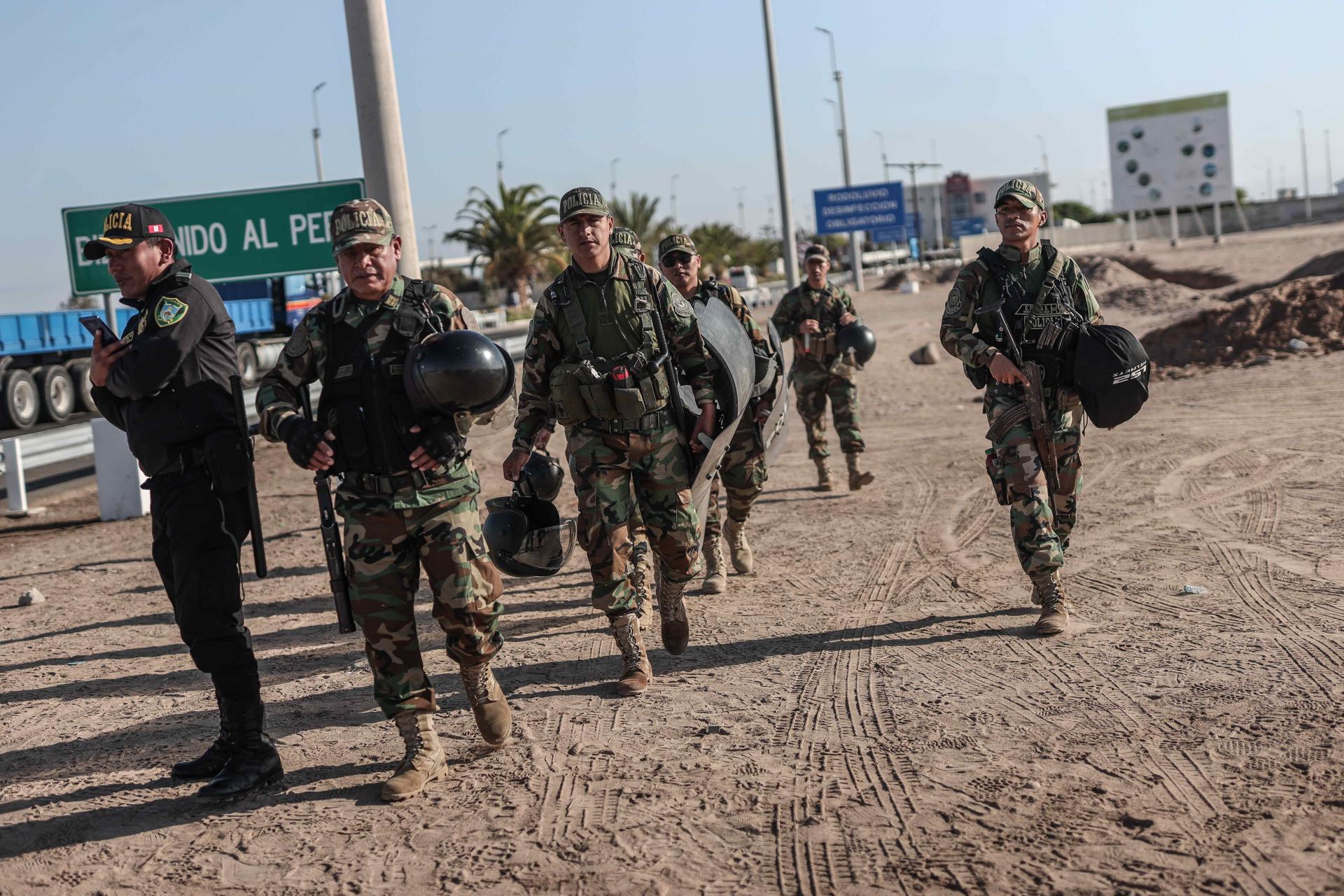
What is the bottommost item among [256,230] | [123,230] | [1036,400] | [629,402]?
[1036,400]

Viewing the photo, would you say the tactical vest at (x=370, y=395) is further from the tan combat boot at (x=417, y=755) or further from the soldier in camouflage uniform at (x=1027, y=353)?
the soldier in camouflage uniform at (x=1027, y=353)

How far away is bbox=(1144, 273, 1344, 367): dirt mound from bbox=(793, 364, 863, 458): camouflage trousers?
843cm

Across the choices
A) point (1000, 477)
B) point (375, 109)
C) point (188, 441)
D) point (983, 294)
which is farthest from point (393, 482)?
point (375, 109)

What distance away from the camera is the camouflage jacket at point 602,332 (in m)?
5.48

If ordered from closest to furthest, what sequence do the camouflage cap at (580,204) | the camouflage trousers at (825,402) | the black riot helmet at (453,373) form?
the black riot helmet at (453,373), the camouflage cap at (580,204), the camouflage trousers at (825,402)

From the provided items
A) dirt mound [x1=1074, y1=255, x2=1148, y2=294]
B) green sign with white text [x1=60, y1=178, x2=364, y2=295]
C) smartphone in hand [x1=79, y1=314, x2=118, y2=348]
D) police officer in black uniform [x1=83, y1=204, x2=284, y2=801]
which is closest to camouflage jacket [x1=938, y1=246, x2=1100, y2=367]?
police officer in black uniform [x1=83, y1=204, x2=284, y2=801]

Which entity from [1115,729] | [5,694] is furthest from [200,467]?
[1115,729]

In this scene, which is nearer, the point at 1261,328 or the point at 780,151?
the point at 1261,328

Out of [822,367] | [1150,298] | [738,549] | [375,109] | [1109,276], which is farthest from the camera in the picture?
[1109,276]

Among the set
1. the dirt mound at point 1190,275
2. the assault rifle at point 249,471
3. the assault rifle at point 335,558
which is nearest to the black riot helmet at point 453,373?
the assault rifle at point 335,558

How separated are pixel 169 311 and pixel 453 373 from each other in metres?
1.12

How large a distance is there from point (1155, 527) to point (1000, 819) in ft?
16.0

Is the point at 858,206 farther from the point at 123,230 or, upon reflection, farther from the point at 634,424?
the point at 123,230

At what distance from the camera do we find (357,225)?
14.6 ft
